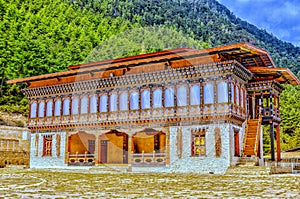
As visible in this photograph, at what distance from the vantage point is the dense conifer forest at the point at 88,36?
1861 inches

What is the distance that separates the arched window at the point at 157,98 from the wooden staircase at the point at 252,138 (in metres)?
5.15

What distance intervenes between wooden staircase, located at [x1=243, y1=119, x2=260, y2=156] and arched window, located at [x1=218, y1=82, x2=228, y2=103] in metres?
3.26

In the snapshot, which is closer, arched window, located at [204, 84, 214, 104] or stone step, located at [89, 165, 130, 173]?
arched window, located at [204, 84, 214, 104]

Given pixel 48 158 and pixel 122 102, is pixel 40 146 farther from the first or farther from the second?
pixel 122 102

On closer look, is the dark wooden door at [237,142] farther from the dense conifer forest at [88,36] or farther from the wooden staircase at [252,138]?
the dense conifer forest at [88,36]

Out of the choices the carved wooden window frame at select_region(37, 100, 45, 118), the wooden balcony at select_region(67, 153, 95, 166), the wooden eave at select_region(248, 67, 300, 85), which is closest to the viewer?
the wooden eave at select_region(248, 67, 300, 85)

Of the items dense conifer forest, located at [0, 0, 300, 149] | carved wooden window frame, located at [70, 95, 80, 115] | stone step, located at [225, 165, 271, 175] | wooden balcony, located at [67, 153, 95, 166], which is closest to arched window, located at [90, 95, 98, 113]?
carved wooden window frame, located at [70, 95, 80, 115]

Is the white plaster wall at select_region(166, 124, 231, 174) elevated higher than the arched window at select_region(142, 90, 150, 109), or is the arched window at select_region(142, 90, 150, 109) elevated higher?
the arched window at select_region(142, 90, 150, 109)

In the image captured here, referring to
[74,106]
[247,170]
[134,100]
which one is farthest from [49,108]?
[247,170]

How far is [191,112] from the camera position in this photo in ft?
72.5

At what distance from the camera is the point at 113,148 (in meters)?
27.8

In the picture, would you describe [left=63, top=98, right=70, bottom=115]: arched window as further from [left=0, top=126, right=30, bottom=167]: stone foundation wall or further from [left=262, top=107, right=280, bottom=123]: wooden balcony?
[left=262, top=107, right=280, bottom=123]: wooden balcony

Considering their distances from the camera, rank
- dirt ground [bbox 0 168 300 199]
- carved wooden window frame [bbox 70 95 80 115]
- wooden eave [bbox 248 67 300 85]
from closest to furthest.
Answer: dirt ground [bbox 0 168 300 199], wooden eave [bbox 248 67 300 85], carved wooden window frame [bbox 70 95 80 115]

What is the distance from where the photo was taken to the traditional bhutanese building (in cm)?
2133
